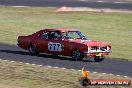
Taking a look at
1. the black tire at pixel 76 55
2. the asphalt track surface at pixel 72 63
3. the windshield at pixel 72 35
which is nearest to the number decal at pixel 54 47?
the asphalt track surface at pixel 72 63

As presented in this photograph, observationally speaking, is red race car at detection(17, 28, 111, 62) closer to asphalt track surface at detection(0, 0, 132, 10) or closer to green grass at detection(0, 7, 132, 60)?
green grass at detection(0, 7, 132, 60)

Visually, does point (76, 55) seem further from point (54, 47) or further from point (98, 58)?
point (54, 47)

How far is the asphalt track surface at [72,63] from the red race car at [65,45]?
34 centimetres

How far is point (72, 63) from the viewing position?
76.2 feet

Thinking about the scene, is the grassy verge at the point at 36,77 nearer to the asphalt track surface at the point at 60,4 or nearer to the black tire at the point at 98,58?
the black tire at the point at 98,58

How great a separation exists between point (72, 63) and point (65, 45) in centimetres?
146

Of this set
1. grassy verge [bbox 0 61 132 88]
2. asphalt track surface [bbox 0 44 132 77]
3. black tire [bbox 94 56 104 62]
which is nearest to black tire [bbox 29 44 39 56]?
asphalt track surface [bbox 0 44 132 77]

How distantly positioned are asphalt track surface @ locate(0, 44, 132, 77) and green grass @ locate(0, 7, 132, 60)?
15.8 ft

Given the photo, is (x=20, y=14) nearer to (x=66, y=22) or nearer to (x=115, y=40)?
(x=66, y=22)

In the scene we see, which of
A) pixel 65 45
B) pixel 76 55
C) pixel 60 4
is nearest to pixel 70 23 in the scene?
pixel 60 4

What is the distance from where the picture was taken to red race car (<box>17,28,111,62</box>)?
77.7 ft

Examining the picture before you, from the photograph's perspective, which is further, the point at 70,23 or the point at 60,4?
the point at 60,4

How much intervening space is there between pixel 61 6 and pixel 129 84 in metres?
32.7

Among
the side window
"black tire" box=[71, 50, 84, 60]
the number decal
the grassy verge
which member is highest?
the side window
